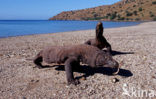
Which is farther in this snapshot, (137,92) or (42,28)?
(42,28)

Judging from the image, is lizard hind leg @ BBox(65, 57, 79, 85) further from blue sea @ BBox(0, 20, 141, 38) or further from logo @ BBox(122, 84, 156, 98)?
blue sea @ BBox(0, 20, 141, 38)

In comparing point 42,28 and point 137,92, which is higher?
point 42,28

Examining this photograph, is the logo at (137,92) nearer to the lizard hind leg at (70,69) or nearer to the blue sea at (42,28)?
the lizard hind leg at (70,69)

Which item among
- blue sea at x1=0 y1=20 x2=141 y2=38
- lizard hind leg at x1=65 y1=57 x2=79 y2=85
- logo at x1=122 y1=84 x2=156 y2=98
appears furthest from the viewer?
blue sea at x1=0 y1=20 x2=141 y2=38

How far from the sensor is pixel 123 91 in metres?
4.82

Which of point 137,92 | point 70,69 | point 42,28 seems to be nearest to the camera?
point 137,92

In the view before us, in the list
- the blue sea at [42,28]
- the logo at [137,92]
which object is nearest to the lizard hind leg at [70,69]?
the logo at [137,92]

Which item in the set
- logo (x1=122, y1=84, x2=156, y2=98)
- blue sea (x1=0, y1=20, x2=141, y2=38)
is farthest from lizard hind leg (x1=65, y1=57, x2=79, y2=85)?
blue sea (x1=0, y1=20, x2=141, y2=38)

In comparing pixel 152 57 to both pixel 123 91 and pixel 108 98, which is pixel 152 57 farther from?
pixel 108 98

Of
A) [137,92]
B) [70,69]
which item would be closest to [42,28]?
[70,69]

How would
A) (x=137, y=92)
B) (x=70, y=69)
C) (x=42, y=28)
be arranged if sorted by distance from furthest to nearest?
1. (x=42, y=28)
2. (x=70, y=69)
3. (x=137, y=92)

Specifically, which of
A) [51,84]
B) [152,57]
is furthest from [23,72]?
[152,57]

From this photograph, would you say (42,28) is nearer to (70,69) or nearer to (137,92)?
(70,69)

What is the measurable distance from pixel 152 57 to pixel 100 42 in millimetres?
2585
